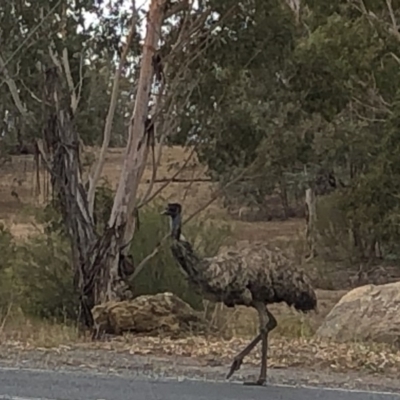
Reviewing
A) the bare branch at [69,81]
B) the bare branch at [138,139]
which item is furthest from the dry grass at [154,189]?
the bare branch at [138,139]

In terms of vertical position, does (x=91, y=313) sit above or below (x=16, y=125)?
below

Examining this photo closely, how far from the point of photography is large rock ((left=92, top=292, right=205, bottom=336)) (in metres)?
14.7

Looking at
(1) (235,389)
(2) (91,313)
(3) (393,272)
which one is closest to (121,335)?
(2) (91,313)

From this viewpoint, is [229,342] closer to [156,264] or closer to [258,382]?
[258,382]

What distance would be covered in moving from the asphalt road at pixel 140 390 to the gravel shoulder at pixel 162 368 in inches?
16.7

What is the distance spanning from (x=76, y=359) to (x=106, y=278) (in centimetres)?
515

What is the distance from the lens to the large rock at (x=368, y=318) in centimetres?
1388

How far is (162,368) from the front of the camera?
10750mm

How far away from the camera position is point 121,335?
14578mm

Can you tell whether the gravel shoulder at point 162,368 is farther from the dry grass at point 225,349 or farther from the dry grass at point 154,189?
the dry grass at point 154,189

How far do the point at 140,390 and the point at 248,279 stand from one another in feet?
5.27

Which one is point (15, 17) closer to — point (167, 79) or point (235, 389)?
point (167, 79)

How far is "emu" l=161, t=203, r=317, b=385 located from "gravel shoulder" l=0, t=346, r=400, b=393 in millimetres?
358

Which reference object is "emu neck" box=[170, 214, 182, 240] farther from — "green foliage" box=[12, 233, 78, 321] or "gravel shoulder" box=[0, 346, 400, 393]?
"green foliage" box=[12, 233, 78, 321]
